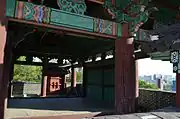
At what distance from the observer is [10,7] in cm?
434

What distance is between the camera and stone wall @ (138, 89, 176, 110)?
7156mm

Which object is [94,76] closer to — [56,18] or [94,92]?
[94,92]

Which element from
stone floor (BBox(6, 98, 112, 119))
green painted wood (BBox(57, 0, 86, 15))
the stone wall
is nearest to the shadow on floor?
stone floor (BBox(6, 98, 112, 119))

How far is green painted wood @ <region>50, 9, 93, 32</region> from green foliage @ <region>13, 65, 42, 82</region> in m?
21.9

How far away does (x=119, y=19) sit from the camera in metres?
5.73

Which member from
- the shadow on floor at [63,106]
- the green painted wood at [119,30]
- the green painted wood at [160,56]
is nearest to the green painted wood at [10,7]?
the green painted wood at [119,30]

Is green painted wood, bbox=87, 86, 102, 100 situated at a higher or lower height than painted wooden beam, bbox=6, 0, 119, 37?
lower

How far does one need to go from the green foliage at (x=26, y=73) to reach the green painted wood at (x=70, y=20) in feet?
71.9

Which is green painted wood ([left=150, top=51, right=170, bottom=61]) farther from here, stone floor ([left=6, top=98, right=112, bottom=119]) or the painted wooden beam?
stone floor ([left=6, top=98, right=112, bottom=119])

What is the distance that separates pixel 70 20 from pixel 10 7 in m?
1.41

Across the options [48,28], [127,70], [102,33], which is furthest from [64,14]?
[127,70]

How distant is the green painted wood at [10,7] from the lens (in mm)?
4316

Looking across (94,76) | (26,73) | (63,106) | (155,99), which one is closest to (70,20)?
(63,106)

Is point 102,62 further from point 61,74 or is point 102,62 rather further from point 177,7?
point 61,74
